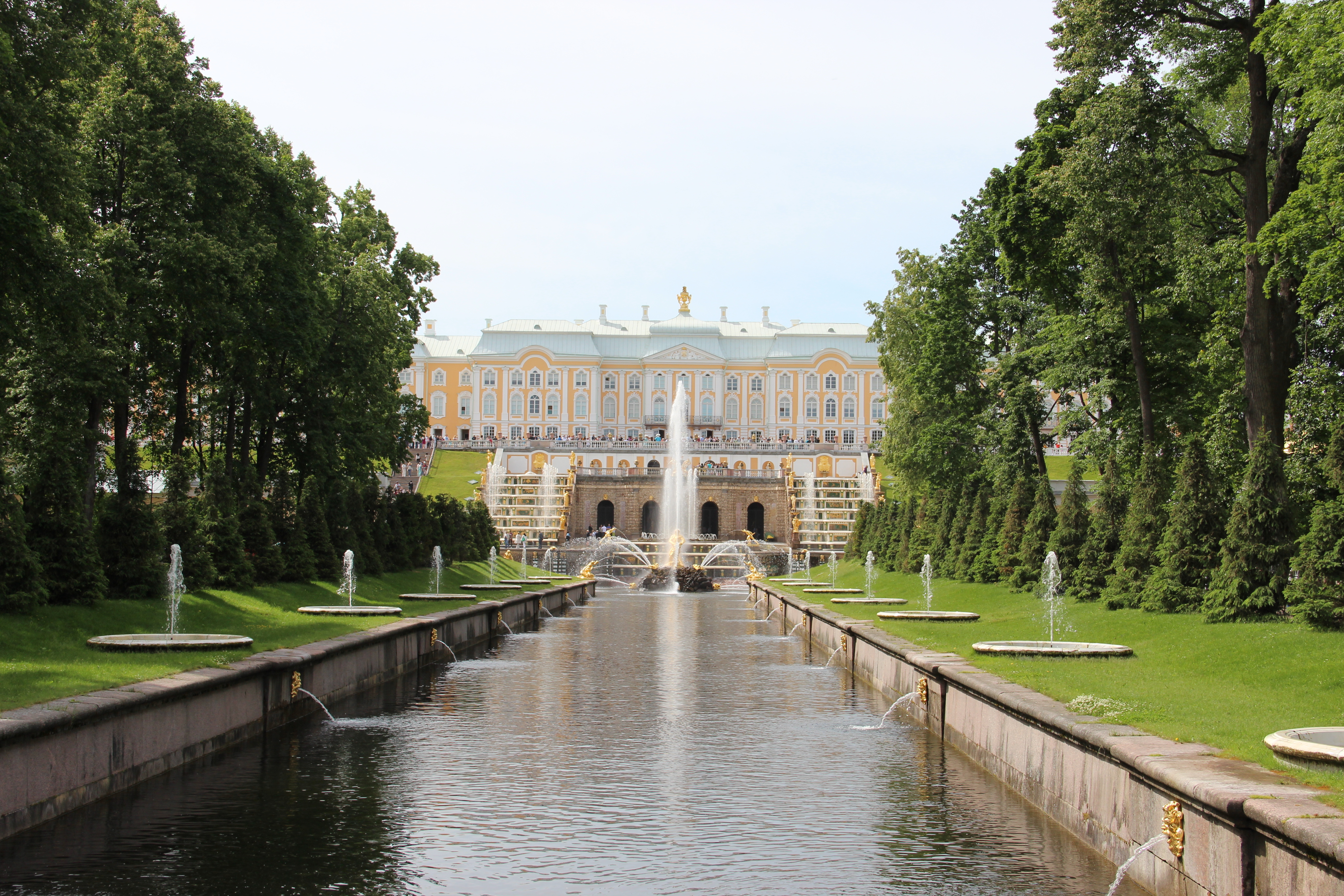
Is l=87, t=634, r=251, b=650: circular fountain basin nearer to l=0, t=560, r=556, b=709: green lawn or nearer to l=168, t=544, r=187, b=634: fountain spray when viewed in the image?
l=0, t=560, r=556, b=709: green lawn

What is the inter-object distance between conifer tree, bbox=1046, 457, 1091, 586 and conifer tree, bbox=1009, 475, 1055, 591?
59 cm

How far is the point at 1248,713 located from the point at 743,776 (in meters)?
3.97

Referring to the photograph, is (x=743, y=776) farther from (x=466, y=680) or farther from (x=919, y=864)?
(x=466, y=680)

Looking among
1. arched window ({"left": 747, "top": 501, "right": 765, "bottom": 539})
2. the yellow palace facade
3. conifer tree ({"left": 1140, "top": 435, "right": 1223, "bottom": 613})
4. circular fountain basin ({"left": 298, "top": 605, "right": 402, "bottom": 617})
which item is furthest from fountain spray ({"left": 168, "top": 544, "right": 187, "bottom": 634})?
the yellow palace facade

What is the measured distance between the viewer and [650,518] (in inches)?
3044

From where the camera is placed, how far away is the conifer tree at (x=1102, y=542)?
20891 mm

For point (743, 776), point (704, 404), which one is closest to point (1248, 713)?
point (743, 776)

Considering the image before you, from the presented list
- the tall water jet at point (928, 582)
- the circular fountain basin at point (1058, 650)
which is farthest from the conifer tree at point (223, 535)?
the circular fountain basin at point (1058, 650)

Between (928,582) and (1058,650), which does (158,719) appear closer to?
(1058,650)

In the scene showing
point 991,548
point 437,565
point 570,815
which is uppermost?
point 991,548

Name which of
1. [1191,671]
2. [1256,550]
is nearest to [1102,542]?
[1256,550]

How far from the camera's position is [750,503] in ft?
246

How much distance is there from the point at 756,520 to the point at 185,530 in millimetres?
58227

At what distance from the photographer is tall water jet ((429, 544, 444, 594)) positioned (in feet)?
94.4
